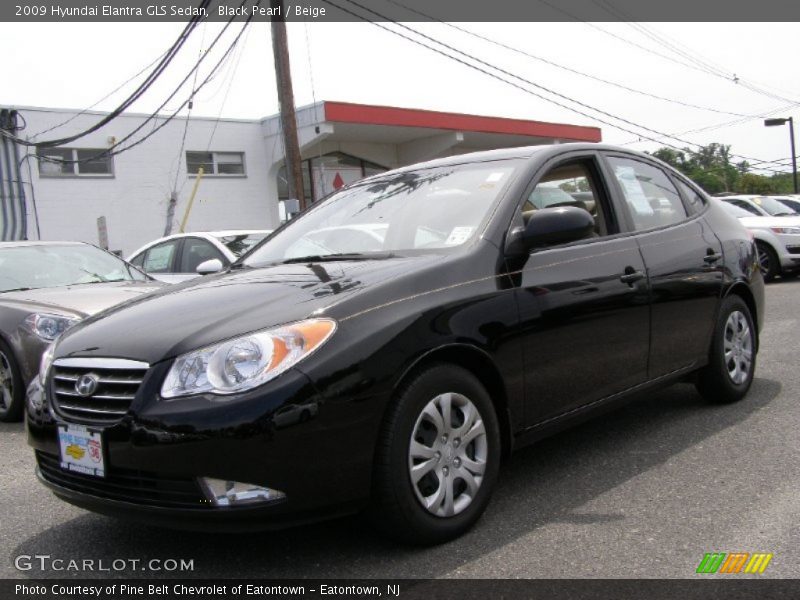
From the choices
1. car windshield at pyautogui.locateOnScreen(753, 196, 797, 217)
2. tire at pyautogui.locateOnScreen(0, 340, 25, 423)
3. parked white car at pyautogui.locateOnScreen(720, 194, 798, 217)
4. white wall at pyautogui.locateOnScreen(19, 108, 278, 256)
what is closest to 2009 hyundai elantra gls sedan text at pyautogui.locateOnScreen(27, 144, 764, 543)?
tire at pyautogui.locateOnScreen(0, 340, 25, 423)

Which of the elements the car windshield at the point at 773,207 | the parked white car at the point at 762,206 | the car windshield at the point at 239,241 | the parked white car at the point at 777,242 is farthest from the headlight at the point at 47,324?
the car windshield at the point at 773,207

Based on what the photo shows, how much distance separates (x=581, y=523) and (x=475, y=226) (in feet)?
4.48

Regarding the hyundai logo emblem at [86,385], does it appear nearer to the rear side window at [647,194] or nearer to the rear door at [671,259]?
the rear door at [671,259]

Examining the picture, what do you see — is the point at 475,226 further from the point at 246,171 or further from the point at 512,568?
the point at 246,171

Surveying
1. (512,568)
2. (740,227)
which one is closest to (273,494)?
(512,568)

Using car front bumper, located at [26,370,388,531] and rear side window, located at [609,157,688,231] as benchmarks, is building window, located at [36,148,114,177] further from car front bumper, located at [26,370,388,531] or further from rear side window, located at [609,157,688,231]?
car front bumper, located at [26,370,388,531]

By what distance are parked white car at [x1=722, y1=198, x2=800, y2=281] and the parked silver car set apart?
34.4 ft

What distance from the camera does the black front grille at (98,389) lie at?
289 centimetres

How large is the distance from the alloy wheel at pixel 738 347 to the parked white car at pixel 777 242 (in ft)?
28.8

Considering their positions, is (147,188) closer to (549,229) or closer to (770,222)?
(770,222)

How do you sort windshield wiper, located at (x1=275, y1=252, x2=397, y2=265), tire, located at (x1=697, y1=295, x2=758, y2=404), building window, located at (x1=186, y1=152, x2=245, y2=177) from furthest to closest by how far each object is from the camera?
building window, located at (x1=186, y1=152, x2=245, y2=177) → tire, located at (x1=697, y1=295, x2=758, y2=404) → windshield wiper, located at (x1=275, y1=252, x2=397, y2=265)

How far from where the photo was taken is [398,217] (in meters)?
4.00

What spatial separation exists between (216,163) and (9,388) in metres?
15.6

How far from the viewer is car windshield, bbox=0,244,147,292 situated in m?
6.71
